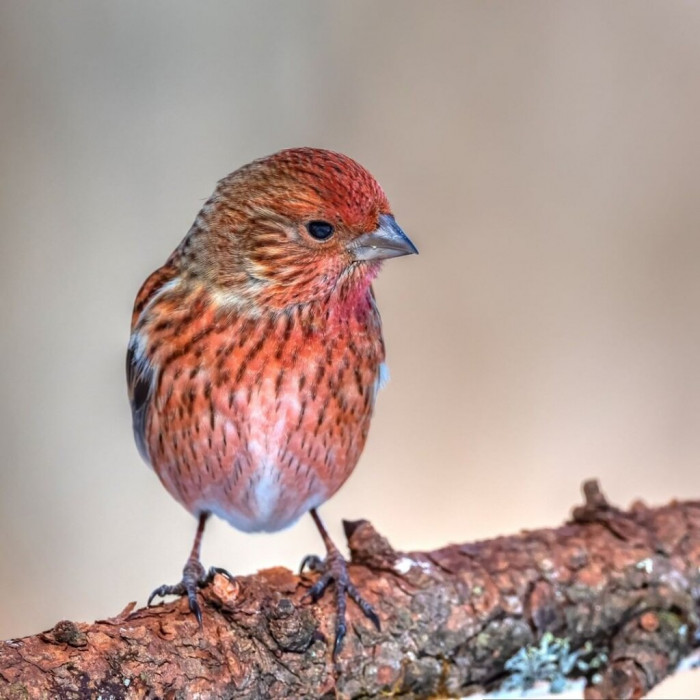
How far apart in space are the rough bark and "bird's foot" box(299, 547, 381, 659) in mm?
27

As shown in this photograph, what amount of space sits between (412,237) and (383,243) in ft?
8.83

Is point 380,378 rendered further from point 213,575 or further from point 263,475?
point 213,575

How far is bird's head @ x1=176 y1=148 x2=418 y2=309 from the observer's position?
329 cm

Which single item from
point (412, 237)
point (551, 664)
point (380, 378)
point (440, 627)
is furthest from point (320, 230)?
point (412, 237)

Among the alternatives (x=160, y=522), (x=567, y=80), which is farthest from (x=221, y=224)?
(x=567, y=80)

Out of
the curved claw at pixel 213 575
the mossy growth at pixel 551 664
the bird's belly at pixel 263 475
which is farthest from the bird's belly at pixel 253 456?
the mossy growth at pixel 551 664

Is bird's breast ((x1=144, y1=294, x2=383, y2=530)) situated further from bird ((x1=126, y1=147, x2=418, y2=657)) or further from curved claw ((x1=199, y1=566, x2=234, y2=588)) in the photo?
curved claw ((x1=199, y1=566, x2=234, y2=588))

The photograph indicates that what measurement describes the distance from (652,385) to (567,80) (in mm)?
2057

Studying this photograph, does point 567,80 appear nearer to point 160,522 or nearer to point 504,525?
point 504,525

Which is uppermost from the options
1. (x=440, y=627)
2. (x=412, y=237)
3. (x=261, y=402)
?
(x=412, y=237)

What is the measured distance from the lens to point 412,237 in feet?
19.6

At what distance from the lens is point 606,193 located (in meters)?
6.74

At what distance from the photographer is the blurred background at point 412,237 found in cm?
608

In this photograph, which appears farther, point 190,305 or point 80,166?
point 80,166
